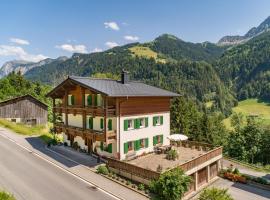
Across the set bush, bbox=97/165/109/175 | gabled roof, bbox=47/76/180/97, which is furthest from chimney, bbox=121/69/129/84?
bush, bbox=97/165/109/175

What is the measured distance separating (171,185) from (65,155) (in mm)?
15378

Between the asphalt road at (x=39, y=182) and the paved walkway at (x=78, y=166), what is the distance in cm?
88

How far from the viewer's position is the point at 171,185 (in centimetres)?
2188

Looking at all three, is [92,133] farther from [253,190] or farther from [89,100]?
[253,190]

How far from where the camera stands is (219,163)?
34219 mm

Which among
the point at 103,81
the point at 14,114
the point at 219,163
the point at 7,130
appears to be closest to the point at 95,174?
the point at 103,81

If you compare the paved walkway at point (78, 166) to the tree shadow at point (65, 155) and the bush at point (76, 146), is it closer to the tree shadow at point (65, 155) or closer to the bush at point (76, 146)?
the tree shadow at point (65, 155)

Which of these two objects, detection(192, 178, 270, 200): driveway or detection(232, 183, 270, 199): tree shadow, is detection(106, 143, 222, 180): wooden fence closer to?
detection(192, 178, 270, 200): driveway

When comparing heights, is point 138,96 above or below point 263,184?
above

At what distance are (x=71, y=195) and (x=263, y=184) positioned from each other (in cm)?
2132

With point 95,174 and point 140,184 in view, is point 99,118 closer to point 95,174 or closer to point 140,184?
point 95,174

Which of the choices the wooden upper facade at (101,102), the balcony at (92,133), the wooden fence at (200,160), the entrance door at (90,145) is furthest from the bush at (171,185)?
the entrance door at (90,145)

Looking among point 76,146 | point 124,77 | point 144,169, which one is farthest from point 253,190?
point 76,146

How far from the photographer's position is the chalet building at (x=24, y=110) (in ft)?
181
